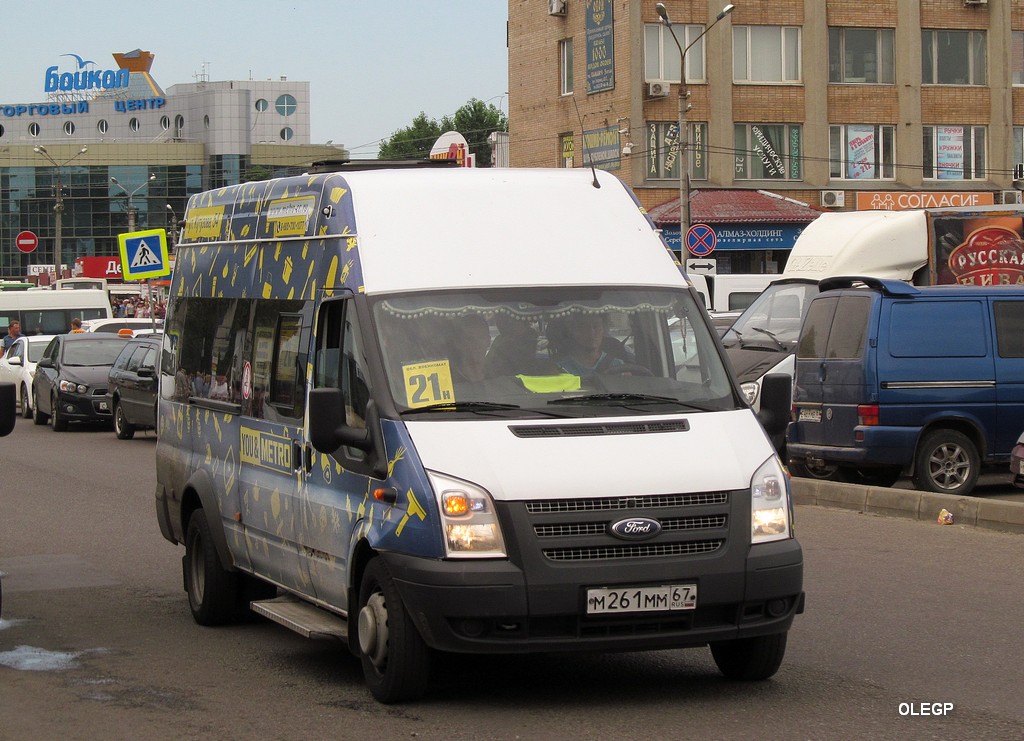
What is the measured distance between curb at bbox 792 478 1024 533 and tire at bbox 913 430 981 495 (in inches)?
25.6

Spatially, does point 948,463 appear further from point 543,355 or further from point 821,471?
point 543,355

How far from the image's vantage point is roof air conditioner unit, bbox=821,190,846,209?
164 feet

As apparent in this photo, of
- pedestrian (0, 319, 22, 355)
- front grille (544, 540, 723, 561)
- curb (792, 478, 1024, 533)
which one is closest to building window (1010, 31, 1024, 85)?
pedestrian (0, 319, 22, 355)

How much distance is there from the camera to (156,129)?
12794 cm

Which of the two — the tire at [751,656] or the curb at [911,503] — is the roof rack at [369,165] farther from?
the curb at [911,503]

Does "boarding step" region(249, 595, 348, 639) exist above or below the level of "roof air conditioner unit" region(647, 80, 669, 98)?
below

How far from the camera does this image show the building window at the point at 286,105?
128 metres

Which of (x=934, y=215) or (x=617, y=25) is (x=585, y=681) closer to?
(x=934, y=215)

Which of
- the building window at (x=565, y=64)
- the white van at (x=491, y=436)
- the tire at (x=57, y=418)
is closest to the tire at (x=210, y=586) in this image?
the white van at (x=491, y=436)

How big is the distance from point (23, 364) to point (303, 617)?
2549cm

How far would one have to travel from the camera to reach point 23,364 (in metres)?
31.6

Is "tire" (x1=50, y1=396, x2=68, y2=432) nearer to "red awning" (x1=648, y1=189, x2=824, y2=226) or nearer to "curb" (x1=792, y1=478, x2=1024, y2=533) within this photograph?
"curb" (x1=792, y1=478, x2=1024, y2=533)

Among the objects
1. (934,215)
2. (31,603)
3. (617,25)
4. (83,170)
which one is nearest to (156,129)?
(83,170)

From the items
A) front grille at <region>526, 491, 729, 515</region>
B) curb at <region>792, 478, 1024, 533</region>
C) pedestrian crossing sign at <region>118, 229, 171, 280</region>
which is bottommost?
curb at <region>792, 478, 1024, 533</region>
